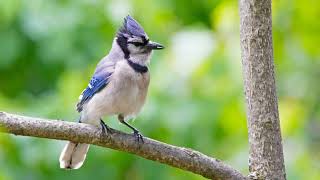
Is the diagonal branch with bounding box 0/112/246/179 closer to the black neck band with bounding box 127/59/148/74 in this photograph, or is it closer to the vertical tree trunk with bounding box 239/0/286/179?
the vertical tree trunk with bounding box 239/0/286/179

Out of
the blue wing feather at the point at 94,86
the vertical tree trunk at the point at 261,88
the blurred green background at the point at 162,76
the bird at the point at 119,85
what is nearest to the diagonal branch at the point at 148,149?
the vertical tree trunk at the point at 261,88

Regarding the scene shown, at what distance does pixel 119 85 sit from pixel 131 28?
0.23 metres

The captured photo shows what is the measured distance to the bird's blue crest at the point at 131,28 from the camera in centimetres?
344

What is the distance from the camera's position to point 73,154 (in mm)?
3406

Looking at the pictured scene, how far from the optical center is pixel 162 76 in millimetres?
3887

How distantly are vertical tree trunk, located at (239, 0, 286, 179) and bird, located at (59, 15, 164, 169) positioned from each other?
882 millimetres

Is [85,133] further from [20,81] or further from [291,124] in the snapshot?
[20,81]

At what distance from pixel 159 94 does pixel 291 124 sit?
2.01 ft

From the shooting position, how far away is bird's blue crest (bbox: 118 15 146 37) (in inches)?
136

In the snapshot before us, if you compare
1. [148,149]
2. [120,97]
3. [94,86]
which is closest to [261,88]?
[148,149]

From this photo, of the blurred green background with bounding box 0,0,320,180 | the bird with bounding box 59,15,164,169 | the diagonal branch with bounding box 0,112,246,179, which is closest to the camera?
the diagonal branch with bounding box 0,112,246,179

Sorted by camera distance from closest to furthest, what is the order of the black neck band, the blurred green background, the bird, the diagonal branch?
the diagonal branch → the bird → the black neck band → the blurred green background

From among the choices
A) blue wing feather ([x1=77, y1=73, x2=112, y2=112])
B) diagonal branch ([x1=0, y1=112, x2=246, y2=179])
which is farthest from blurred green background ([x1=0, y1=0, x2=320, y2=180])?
diagonal branch ([x1=0, y1=112, x2=246, y2=179])

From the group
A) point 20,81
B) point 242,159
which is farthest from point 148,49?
point 20,81
